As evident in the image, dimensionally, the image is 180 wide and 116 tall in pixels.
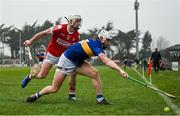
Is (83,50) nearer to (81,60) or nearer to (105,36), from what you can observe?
(81,60)

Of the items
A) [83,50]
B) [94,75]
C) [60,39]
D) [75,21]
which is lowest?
[94,75]

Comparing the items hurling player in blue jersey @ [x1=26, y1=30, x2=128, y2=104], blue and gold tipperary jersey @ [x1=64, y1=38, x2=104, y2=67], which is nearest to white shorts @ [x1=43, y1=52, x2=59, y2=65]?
hurling player in blue jersey @ [x1=26, y1=30, x2=128, y2=104]

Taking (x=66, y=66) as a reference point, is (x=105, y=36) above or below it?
above

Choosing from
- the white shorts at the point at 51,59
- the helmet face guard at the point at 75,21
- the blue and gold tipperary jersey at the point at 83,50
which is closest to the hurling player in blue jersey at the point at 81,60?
the blue and gold tipperary jersey at the point at 83,50

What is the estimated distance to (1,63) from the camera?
98188 mm

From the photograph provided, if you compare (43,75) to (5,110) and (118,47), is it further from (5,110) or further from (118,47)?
(118,47)

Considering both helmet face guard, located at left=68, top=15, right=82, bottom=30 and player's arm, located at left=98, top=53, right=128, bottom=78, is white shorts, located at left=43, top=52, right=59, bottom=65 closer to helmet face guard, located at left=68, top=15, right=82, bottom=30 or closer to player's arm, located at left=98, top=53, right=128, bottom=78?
helmet face guard, located at left=68, top=15, right=82, bottom=30

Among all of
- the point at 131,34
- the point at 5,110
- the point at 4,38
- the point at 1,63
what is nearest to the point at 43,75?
the point at 5,110

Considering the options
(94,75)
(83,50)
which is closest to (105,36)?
(83,50)

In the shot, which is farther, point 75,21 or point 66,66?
point 75,21

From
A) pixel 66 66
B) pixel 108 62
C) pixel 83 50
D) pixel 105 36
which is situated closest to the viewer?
pixel 108 62

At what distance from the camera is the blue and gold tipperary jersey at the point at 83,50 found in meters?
10.2

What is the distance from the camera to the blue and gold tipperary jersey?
10.2 m

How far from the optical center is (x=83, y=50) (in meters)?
10.4
